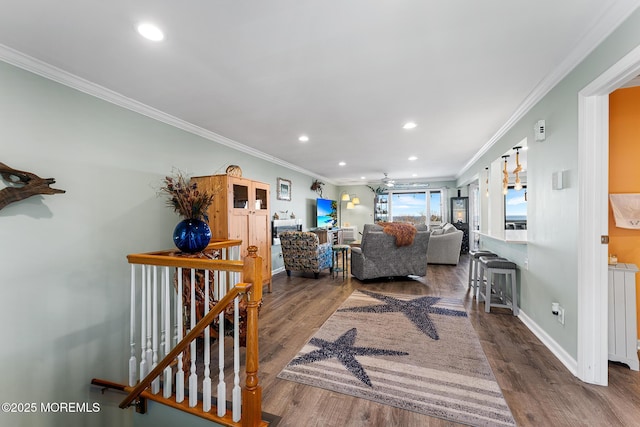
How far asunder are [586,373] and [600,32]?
2391mm

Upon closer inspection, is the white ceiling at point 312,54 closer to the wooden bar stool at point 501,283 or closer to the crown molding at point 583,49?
the crown molding at point 583,49

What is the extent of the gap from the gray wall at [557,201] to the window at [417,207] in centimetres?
605

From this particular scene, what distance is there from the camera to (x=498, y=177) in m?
4.41

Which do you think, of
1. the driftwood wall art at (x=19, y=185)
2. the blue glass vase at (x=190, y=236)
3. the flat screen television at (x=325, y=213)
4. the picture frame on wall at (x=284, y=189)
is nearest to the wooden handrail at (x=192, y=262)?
the blue glass vase at (x=190, y=236)

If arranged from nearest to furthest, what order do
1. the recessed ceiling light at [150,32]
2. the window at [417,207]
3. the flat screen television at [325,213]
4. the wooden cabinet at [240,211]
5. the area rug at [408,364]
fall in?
the recessed ceiling light at [150,32], the area rug at [408,364], the wooden cabinet at [240,211], the flat screen television at [325,213], the window at [417,207]

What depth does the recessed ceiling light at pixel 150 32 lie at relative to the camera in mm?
1592

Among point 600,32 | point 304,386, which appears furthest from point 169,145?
point 600,32

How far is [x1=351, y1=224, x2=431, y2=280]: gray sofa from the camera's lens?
4668 millimetres

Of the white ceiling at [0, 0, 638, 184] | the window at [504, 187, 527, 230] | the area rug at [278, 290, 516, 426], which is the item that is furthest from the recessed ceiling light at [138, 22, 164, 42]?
the window at [504, 187, 527, 230]

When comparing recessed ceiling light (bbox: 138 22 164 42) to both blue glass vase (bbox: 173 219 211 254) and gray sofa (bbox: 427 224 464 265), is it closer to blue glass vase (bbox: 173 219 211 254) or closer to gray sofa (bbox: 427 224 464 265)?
blue glass vase (bbox: 173 219 211 254)

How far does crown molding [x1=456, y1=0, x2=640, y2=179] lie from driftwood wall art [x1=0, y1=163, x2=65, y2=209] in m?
3.99

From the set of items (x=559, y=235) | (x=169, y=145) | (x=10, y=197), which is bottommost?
(x=559, y=235)

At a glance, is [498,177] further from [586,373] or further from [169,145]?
[169,145]

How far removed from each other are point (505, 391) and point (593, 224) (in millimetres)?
1364
